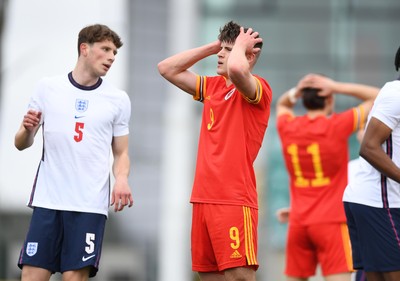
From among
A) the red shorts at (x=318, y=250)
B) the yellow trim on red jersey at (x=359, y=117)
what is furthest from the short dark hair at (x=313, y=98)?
the red shorts at (x=318, y=250)

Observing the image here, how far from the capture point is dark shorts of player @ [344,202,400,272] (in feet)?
26.5

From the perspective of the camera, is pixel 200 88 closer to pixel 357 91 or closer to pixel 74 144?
pixel 74 144

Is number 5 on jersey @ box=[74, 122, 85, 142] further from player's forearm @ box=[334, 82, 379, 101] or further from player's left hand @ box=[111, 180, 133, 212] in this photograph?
player's forearm @ box=[334, 82, 379, 101]

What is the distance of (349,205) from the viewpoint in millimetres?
8391

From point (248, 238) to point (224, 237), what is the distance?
18 cm

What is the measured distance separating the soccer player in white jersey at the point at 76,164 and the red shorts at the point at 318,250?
267 cm

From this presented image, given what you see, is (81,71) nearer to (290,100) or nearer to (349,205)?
(349,205)

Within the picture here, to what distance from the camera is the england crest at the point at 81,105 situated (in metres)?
8.43

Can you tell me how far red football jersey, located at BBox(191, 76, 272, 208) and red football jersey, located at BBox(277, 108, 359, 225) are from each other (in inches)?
89.2

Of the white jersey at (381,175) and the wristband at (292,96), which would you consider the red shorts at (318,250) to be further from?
the white jersey at (381,175)

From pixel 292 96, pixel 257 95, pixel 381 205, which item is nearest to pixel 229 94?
pixel 257 95

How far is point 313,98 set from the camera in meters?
10.7

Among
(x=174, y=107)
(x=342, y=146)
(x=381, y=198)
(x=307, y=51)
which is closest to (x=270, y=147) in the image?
(x=307, y=51)

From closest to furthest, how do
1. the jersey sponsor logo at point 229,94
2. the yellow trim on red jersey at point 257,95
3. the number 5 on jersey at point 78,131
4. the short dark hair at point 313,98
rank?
the yellow trim on red jersey at point 257,95 → the jersey sponsor logo at point 229,94 → the number 5 on jersey at point 78,131 → the short dark hair at point 313,98
